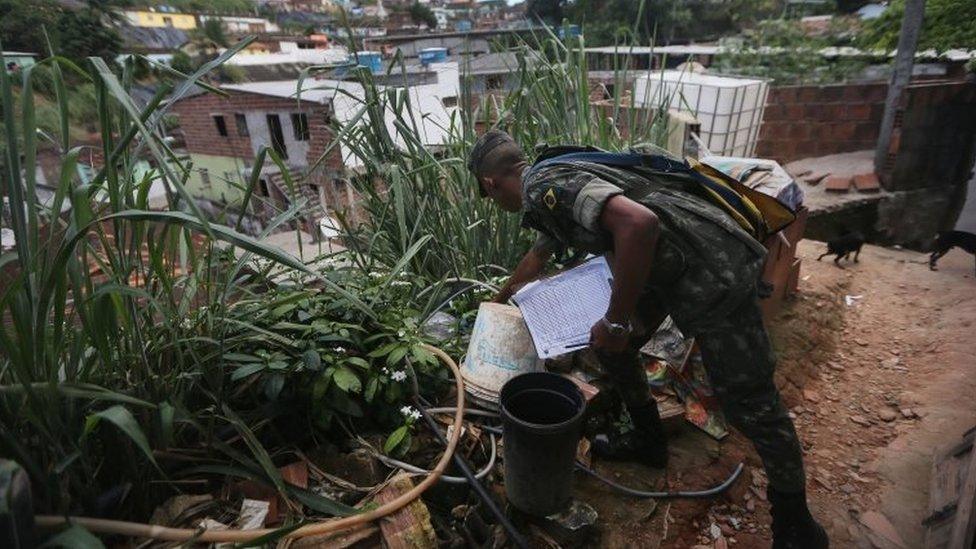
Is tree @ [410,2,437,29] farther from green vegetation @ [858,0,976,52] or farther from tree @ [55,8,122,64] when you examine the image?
green vegetation @ [858,0,976,52]

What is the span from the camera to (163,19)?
27.7 meters

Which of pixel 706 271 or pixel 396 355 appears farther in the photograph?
pixel 396 355

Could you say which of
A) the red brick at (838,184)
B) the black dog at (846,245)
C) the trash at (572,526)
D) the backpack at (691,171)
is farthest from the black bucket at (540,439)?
the red brick at (838,184)

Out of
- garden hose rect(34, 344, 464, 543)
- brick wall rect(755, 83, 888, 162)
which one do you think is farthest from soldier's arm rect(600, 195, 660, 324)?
brick wall rect(755, 83, 888, 162)

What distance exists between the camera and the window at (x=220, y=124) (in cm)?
1402

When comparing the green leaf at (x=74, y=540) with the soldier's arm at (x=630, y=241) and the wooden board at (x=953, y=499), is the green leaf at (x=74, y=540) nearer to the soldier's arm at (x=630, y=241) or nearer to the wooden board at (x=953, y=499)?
the soldier's arm at (x=630, y=241)

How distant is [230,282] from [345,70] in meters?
1.42

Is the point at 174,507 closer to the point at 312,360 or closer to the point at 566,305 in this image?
the point at 312,360

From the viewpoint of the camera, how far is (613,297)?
1.47 meters

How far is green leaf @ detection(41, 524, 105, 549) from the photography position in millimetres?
895

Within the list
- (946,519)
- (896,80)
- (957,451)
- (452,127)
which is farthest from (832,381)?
(896,80)

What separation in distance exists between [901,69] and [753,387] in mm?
5983

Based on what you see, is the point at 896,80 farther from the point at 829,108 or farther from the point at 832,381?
the point at 832,381

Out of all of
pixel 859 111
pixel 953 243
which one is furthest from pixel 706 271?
pixel 859 111
